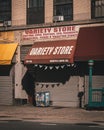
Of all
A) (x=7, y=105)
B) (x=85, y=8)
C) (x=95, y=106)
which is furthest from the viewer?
(x=7, y=105)

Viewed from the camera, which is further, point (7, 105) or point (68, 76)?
point (7, 105)

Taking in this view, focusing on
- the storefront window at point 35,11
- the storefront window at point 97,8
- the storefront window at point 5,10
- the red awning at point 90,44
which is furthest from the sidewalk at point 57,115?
the storefront window at point 5,10

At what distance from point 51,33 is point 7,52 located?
298 centimetres

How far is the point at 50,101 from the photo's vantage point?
85.8 feet

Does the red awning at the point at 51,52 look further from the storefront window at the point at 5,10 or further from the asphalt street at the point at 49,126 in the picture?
the asphalt street at the point at 49,126

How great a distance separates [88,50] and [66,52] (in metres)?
1.42

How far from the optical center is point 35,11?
1072 inches

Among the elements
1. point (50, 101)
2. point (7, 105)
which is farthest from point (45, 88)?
point (7, 105)

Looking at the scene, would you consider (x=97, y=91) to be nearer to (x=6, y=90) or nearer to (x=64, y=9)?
(x=64, y=9)

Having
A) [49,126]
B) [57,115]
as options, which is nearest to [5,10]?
[57,115]

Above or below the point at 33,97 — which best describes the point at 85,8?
above

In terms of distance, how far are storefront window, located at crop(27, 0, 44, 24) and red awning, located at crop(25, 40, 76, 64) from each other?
153cm

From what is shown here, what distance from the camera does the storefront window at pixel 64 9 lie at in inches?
1021

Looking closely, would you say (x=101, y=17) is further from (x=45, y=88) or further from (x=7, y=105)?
(x=7, y=105)
